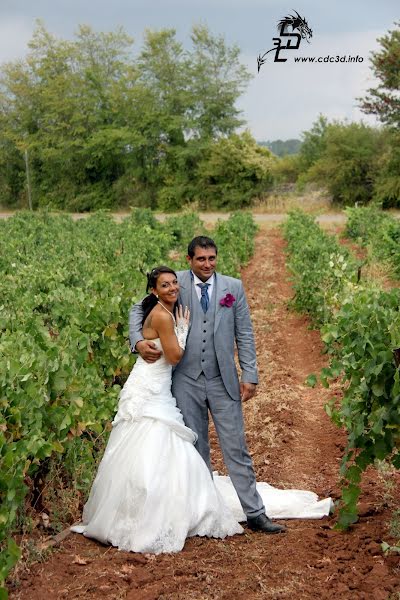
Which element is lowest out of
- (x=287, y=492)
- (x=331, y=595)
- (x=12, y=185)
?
(x=12, y=185)

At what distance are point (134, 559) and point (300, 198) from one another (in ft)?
155

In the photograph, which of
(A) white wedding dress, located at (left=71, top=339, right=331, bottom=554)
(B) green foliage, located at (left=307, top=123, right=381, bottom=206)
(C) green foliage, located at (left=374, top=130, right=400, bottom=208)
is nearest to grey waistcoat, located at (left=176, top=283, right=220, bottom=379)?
(A) white wedding dress, located at (left=71, top=339, right=331, bottom=554)

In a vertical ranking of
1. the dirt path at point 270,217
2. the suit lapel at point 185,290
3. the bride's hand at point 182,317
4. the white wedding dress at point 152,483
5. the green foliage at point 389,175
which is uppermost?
the suit lapel at point 185,290

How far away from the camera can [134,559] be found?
5039 mm

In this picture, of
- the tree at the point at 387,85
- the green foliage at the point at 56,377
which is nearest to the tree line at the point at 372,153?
the tree at the point at 387,85

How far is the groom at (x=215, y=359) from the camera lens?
18.4ft

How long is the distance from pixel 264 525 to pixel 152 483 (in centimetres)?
100

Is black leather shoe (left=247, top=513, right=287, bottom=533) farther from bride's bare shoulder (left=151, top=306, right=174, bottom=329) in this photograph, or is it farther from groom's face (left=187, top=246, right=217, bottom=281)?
groom's face (left=187, top=246, right=217, bottom=281)

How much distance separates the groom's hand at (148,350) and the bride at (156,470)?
4 centimetres

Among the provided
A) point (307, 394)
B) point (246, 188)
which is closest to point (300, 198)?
point (246, 188)

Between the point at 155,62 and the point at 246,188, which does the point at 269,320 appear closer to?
the point at 246,188

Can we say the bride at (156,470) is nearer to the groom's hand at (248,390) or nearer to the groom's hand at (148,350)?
the groom's hand at (148,350)

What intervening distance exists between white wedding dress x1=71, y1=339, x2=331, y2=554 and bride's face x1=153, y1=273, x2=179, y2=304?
1.05ft

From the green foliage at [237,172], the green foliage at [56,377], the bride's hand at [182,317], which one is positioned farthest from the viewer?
the green foliage at [237,172]
